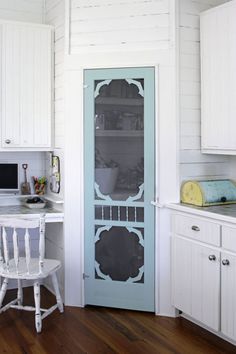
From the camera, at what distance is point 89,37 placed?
3.69 m

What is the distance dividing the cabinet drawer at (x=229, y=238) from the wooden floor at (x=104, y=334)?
70 centimetres

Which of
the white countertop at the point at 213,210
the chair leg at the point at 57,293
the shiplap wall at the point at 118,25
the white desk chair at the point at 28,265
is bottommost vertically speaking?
the chair leg at the point at 57,293

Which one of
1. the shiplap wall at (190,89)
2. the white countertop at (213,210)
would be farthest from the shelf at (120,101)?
the white countertop at (213,210)

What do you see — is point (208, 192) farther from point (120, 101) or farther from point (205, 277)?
point (120, 101)

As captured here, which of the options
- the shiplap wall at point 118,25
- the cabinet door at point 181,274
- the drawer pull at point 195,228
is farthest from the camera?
the shiplap wall at point 118,25

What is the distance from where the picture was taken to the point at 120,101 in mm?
3648

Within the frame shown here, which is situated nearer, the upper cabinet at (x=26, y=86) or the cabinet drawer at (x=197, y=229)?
the cabinet drawer at (x=197, y=229)

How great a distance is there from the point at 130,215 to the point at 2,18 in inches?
85.8

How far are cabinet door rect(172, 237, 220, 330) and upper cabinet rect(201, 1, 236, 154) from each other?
779 millimetres

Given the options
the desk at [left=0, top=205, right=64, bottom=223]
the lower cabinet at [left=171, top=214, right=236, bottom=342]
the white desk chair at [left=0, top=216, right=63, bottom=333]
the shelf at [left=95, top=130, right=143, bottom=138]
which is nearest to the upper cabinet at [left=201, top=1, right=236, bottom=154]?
the shelf at [left=95, top=130, right=143, bottom=138]

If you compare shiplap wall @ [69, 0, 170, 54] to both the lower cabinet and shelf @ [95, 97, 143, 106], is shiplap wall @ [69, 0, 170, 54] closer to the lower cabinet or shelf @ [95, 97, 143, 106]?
shelf @ [95, 97, 143, 106]

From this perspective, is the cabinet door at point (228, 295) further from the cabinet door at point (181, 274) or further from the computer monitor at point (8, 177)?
the computer monitor at point (8, 177)

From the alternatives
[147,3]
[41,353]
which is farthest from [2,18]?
[41,353]

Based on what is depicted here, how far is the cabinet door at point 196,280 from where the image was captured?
10.2 feet
